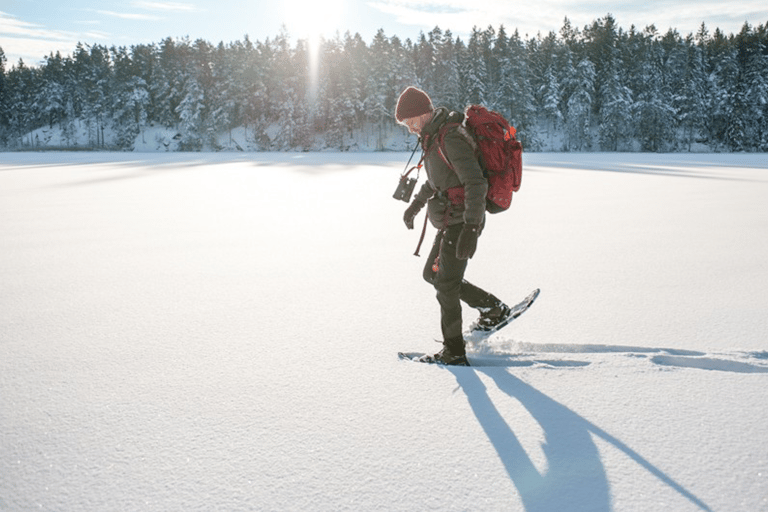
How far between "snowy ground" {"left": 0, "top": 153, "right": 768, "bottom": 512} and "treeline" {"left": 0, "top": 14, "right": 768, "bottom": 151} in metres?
50.8

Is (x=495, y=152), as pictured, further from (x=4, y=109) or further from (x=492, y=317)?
(x=4, y=109)

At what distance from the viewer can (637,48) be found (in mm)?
57406

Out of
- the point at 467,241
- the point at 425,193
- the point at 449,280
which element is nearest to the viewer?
the point at 467,241

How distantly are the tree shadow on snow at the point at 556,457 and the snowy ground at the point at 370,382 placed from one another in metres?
0.01

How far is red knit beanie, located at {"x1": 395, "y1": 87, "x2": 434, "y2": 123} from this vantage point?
9.96 feet

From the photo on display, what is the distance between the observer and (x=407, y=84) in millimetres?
53156

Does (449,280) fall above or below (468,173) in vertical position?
below

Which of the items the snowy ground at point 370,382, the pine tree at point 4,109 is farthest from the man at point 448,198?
the pine tree at point 4,109

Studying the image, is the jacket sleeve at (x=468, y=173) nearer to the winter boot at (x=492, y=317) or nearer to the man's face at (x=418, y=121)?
the man's face at (x=418, y=121)

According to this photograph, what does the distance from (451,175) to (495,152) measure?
291mm

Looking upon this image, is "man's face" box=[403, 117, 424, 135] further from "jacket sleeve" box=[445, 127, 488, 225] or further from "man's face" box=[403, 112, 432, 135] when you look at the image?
"jacket sleeve" box=[445, 127, 488, 225]

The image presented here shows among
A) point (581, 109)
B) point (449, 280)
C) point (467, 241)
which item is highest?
point (581, 109)

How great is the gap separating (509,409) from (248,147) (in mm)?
60432

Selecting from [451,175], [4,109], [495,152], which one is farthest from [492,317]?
[4,109]
